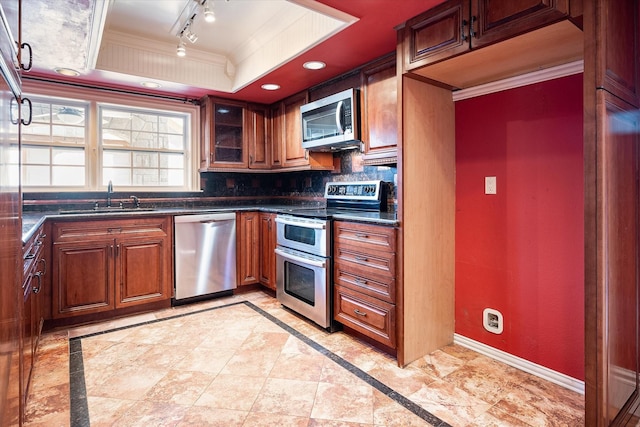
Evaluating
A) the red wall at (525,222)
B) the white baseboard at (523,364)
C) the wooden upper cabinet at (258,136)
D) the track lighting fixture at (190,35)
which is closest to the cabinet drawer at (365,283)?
the red wall at (525,222)

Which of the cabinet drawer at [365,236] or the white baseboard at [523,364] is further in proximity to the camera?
the cabinet drawer at [365,236]

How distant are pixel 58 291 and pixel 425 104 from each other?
312cm

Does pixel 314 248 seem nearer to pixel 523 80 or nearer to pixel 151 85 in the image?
pixel 523 80

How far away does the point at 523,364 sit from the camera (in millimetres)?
2160

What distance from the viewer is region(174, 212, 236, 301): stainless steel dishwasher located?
3316 mm

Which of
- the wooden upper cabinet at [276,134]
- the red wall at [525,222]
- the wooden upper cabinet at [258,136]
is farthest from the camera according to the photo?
the wooden upper cabinet at [258,136]

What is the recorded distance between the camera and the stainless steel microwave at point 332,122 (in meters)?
2.74

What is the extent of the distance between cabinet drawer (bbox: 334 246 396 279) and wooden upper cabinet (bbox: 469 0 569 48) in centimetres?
130

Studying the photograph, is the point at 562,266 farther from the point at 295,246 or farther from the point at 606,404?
the point at 295,246

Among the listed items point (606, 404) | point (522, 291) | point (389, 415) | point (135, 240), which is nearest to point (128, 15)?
point (135, 240)

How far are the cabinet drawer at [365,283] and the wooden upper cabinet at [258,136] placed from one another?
1.90 metres

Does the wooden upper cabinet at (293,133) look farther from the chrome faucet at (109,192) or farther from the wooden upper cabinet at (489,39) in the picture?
the chrome faucet at (109,192)

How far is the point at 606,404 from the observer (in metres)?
1.43

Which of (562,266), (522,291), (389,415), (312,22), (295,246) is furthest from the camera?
(295,246)
